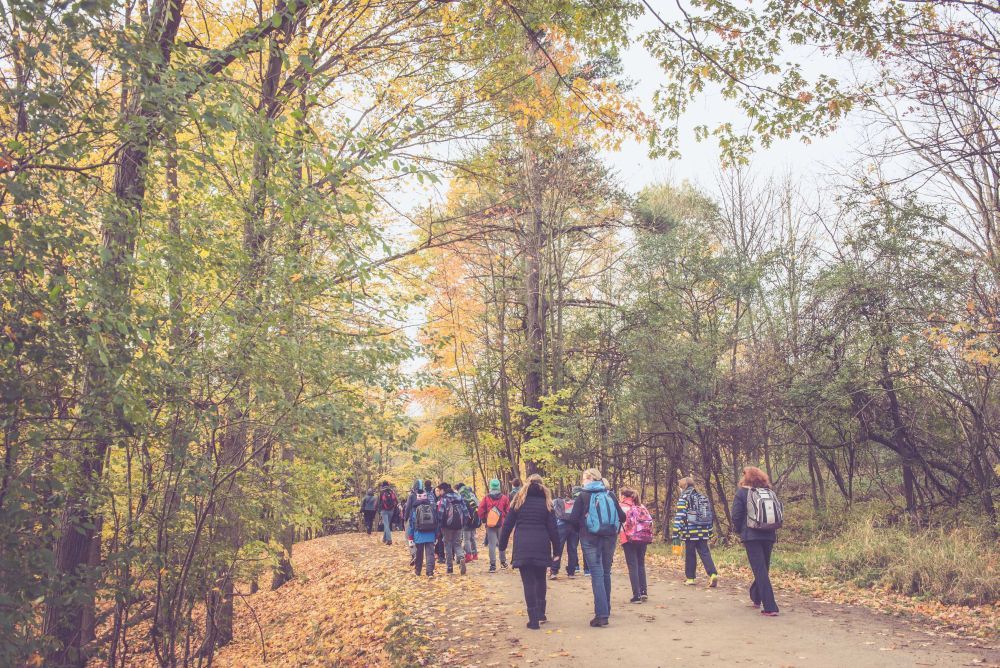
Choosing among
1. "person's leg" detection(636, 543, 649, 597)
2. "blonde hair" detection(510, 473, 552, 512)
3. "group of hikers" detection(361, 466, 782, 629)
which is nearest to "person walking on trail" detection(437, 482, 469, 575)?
"group of hikers" detection(361, 466, 782, 629)

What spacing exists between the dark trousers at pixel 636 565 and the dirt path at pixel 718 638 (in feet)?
0.84

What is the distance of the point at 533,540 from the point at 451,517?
478 centimetres

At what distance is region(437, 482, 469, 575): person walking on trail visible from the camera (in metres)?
12.2

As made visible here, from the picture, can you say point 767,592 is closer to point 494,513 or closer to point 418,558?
point 494,513

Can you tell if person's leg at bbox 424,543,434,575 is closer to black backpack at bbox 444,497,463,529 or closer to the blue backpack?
black backpack at bbox 444,497,463,529

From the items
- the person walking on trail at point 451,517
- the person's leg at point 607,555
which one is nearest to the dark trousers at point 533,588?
the person's leg at point 607,555

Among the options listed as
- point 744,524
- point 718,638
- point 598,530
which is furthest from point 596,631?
point 744,524

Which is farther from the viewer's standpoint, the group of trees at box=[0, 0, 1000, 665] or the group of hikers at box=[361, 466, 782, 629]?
the group of hikers at box=[361, 466, 782, 629]

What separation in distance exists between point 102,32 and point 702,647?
7507 mm

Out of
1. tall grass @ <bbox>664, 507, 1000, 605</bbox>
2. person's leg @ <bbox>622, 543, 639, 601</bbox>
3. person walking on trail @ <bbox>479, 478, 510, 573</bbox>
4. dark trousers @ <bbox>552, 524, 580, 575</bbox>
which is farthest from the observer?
person walking on trail @ <bbox>479, 478, 510, 573</bbox>

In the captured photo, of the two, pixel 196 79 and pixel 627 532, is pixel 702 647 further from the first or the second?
pixel 196 79

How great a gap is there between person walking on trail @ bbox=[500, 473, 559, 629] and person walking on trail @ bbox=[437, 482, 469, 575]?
424 centimetres

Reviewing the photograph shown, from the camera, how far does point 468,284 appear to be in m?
21.0

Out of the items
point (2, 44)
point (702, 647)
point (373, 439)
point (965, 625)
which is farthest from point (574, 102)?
point (965, 625)
